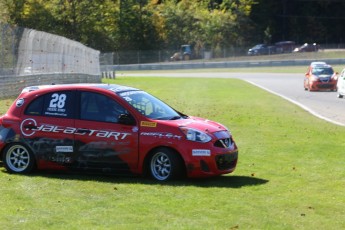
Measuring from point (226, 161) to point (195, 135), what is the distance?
0.64 metres

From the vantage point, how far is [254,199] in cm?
959

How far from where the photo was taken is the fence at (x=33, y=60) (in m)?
26.0

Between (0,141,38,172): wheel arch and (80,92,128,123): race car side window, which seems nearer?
(80,92,128,123): race car side window

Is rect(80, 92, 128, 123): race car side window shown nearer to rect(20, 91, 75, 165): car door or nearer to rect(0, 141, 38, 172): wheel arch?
rect(20, 91, 75, 165): car door

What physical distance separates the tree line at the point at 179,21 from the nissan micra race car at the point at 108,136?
6095cm

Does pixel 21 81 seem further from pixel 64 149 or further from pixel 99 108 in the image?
pixel 99 108

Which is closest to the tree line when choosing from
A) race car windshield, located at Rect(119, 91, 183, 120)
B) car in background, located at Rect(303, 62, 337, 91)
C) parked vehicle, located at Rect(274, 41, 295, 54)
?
parked vehicle, located at Rect(274, 41, 295, 54)

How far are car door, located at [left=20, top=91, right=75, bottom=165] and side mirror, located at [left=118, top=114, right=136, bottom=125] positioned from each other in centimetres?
80

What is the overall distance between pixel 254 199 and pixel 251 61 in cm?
6928

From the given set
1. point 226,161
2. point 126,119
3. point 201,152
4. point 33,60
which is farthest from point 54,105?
point 33,60

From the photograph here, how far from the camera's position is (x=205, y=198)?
31.5ft

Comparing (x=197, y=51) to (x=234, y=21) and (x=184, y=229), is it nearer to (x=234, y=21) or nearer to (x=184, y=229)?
(x=234, y=21)

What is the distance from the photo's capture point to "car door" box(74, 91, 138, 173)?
11117 mm

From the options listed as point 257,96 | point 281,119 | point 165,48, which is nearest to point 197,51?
point 165,48
